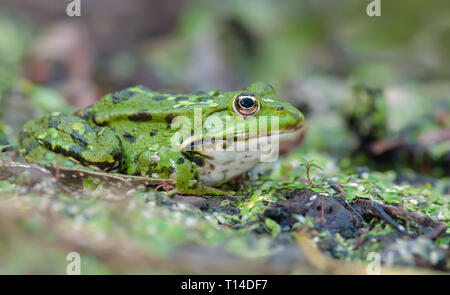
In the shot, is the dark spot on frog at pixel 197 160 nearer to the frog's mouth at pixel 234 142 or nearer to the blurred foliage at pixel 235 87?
the frog's mouth at pixel 234 142

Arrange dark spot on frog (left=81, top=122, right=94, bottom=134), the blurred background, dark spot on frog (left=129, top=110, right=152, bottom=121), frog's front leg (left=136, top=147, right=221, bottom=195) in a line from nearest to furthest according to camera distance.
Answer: frog's front leg (left=136, top=147, right=221, bottom=195), dark spot on frog (left=81, top=122, right=94, bottom=134), dark spot on frog (left=129, top=110, right=152, bottom=121), the blurred background

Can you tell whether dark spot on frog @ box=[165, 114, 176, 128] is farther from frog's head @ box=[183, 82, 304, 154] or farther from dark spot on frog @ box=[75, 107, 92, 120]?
dark spot on frog @ box=[75, 107, 92, 120]

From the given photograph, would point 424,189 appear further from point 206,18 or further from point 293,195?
point 206,18

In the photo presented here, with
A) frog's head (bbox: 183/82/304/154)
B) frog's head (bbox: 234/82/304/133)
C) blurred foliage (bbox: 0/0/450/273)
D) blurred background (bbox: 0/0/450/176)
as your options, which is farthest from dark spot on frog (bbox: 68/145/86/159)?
blurred background (bbox: 0/0/450/176)

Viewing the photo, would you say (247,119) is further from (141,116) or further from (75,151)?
(75,151)

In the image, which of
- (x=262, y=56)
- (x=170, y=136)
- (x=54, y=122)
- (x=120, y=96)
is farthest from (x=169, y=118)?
(x=262, y=56)

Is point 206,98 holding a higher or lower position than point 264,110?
higher

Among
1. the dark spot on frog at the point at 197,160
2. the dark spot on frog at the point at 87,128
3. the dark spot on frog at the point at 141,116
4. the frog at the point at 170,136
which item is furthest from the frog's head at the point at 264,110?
the dark spot on frog at the point at 87,128
